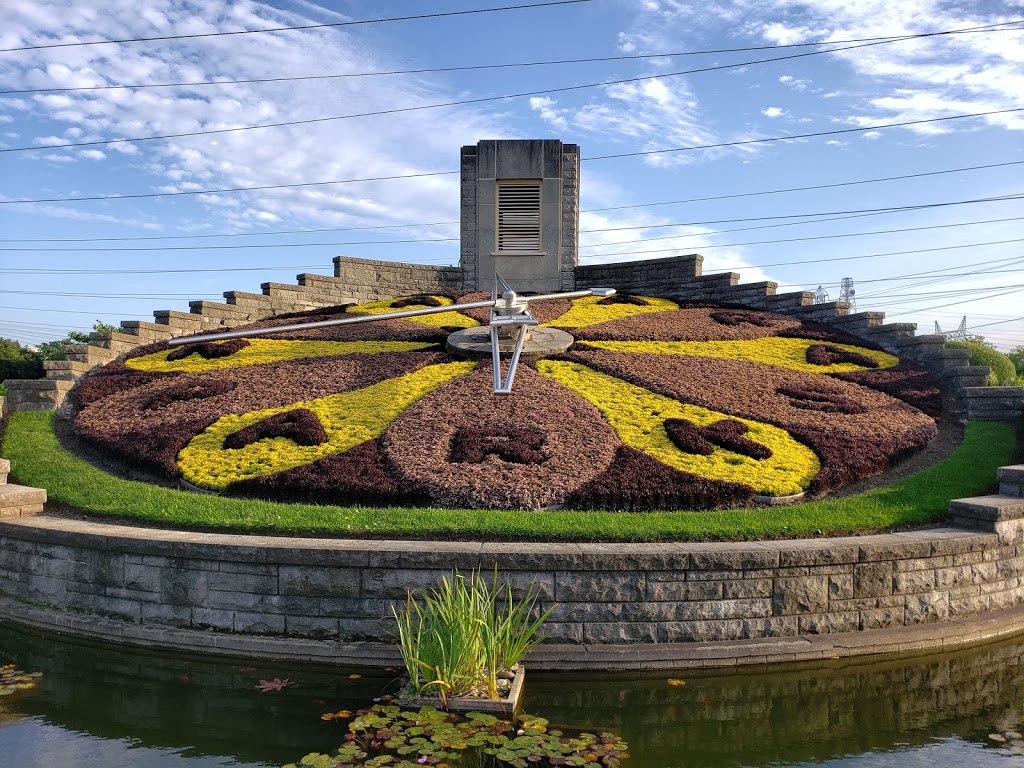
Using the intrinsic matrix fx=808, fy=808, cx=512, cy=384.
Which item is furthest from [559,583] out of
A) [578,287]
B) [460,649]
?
[578,287]

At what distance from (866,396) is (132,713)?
11.0 metres

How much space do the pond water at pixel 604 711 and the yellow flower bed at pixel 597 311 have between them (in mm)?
10068

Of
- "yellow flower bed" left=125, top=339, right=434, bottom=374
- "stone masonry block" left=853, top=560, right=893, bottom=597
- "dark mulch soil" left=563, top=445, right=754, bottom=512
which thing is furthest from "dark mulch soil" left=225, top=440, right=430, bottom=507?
"yellow flower bed" left=125, top=339, right=434, bottom=374

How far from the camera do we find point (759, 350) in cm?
1484

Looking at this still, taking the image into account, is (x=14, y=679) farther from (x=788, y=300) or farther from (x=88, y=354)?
(x=788, y=300)

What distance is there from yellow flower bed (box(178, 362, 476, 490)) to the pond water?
2.87 metres

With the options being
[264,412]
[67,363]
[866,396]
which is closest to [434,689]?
[264,412]

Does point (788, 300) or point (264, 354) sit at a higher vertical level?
point (788, 300)

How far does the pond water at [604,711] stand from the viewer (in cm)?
530

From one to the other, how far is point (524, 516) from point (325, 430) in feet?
12.4

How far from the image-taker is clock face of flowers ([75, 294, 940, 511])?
9133 millimetres

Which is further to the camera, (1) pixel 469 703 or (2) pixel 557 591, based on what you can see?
(2) pixel 557 591

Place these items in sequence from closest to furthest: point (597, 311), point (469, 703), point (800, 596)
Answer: point (469, 703)
point (800, 596)
point (597, 311)

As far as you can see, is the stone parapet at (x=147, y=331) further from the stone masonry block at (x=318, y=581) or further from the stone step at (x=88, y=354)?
the stone masonry block at (x=318, y=581)
